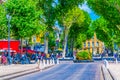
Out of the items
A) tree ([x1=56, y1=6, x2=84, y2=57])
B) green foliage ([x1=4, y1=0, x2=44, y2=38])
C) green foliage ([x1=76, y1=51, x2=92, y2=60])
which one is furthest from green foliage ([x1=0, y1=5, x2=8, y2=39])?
tree ([x1=56, y1=6, x2=84, y2=57])

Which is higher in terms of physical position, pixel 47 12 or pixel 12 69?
pixel 47 12

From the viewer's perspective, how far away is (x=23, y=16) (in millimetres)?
69312

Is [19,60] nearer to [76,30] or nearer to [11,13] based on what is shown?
[11,13]

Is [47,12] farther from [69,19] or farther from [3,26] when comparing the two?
[3,26]

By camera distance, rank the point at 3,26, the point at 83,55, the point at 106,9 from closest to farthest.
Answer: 1. the point at 106,9
2. the point at 3,26
3. the point at 83,55

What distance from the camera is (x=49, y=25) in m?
91.1

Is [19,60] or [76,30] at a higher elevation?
[76,30]

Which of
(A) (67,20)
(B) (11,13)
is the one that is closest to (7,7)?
(B) (11,13)

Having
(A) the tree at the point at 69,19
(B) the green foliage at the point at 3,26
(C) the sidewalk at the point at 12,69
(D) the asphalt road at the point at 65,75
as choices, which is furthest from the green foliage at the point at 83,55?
(D) the asphalt road at the point at 65,75

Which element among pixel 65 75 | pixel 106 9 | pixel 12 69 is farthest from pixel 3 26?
pixel 65 75

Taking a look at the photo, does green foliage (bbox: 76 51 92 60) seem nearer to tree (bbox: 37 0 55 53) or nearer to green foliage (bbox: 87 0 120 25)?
green foliage (bbox: 87 0 120 25)

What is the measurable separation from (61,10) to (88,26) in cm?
4954

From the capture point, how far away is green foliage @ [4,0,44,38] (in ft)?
224

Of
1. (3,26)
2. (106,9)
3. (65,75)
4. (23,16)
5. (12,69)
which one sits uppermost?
(23,16)
